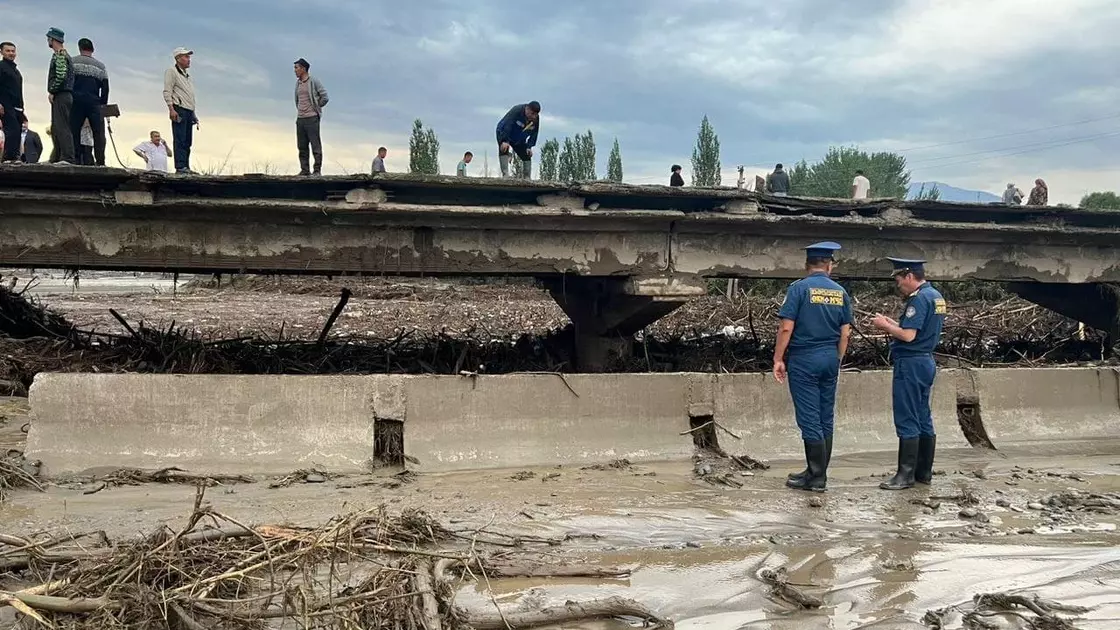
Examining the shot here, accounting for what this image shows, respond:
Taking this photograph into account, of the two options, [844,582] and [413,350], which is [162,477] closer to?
[413,350]

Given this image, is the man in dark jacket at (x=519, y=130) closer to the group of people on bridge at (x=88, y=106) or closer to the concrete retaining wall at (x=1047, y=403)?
the group of people on bridge at (x=88, y=106)

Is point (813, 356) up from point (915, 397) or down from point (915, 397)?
up

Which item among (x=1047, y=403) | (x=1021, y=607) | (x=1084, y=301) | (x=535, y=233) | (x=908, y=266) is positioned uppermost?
(x=535, y=233)

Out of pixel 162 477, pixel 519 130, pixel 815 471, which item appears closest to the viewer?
pixel 162 477

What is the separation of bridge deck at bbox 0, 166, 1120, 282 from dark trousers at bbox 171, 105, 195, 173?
2639 mm

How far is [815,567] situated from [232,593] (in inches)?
123

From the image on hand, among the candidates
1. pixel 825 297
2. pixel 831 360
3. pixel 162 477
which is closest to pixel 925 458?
pixel 831 360

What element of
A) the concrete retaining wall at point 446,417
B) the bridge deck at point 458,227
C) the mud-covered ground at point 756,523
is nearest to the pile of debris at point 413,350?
the concrete retaining wall at point 446,417

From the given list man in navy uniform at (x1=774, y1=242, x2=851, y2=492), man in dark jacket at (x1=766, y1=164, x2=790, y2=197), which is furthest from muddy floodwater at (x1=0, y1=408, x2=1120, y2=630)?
man in dark jacket at (x1=766, y1=164, x2=790, y2=197)

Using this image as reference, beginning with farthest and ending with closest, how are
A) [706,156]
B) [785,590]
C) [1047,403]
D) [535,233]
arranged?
[706,156] → [1047,403] → [535,233] → [785,590]

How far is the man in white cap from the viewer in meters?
9.31

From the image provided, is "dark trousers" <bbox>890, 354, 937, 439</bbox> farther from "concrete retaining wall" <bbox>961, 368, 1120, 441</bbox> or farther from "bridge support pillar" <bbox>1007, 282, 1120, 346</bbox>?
"bridge support pillar" <bbox>1007, 282, 1120, 346</bbox>

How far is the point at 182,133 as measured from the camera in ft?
30.9

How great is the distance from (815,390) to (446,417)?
120 inches
